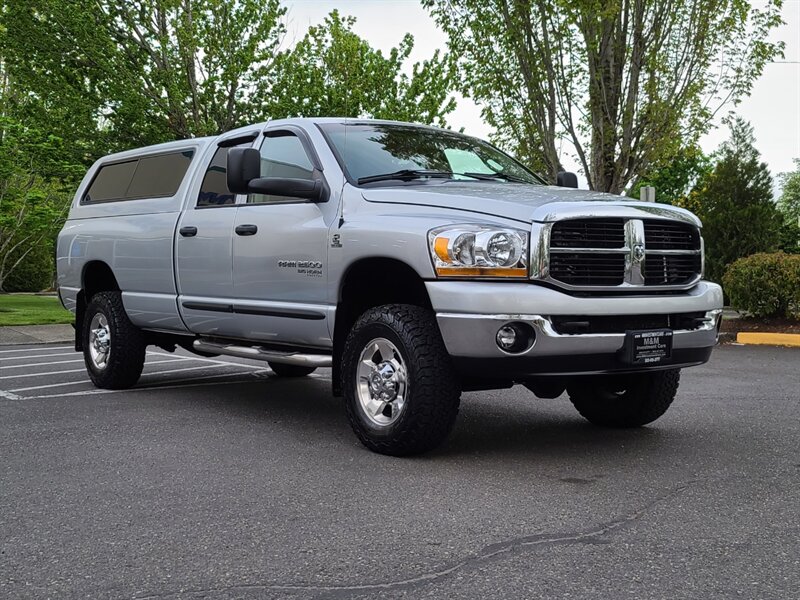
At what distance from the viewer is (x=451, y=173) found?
639cm

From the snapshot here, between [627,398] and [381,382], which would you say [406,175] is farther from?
[627,398]

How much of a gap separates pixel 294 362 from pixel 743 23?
1254 cm

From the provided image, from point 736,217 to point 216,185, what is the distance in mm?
15183

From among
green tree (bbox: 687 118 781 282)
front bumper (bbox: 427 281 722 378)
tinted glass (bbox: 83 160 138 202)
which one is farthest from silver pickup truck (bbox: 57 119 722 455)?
green tree (bbox: 687 118 781 282)

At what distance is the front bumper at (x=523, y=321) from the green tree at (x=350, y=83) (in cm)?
1972

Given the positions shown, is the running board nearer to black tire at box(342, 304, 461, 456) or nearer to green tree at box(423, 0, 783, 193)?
black tire at box(342, 304, 461, 456)

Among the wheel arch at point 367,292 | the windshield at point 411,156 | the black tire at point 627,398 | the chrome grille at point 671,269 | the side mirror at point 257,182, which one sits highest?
the windshield at point 411,156

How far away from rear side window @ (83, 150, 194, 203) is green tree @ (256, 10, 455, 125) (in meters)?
15.4

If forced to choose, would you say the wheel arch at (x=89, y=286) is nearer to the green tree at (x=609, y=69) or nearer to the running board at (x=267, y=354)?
the running board at (x=267, y=354)

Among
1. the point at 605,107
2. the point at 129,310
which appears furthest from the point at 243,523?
the point at 605,107

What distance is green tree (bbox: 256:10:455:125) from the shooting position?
24.6m

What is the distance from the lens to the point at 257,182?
5.95 m

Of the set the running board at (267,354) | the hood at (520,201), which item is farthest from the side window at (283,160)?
the running board at (267,354)

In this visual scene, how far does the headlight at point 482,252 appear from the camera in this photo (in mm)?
5012
